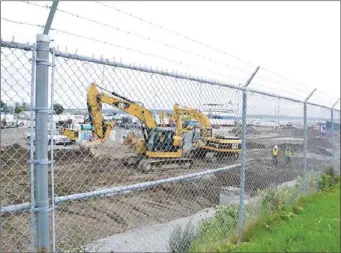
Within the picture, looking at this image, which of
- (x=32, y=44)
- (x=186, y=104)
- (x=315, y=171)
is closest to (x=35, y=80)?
(x=32, y=44)

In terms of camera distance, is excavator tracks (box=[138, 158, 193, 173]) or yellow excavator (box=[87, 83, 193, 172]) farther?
excavator tracks (box=[138, 158, 193, 173])

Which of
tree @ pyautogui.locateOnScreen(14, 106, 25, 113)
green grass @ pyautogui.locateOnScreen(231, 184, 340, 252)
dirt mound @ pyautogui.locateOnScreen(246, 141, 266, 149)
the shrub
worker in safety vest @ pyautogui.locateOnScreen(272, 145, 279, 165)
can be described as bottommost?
green grass @ pyautogui.locateOnScreen(231, 184, 340, 252)

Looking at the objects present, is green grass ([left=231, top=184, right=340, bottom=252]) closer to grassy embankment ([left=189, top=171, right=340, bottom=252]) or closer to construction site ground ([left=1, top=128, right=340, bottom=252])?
grassy embankment ([left=189, top=171, right=340, bottom=252])

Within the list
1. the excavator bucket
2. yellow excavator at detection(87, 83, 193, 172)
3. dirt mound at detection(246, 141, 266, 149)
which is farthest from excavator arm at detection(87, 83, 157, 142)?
dirt mound at detection(246, 141, 266, 149)

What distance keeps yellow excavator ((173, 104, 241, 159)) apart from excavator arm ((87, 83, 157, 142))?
347 mm

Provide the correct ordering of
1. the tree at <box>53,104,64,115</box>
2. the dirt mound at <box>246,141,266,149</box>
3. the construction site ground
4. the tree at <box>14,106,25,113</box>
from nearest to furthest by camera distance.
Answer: the tree at <box>14,106,25,113</box> → the tree at <box>53,104,64,115</box> → the construction site ground → the dirt mound at <box>246,141,266,149</box>

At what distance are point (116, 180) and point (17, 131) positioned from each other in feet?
17.5

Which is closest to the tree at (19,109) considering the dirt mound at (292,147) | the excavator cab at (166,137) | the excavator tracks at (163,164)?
the excavator cab at (166,137)

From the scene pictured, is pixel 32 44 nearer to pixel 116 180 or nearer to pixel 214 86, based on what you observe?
pixel 214 86

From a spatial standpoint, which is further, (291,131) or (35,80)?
(291,131)

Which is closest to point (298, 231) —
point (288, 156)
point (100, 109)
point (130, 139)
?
point (288, 156)

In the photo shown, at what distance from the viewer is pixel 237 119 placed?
5.55m

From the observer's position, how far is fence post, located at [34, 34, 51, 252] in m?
2.46

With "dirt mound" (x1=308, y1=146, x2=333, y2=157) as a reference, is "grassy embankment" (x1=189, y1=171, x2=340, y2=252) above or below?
below
